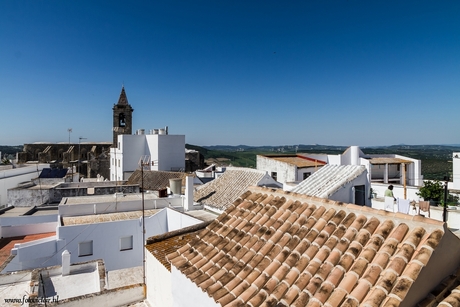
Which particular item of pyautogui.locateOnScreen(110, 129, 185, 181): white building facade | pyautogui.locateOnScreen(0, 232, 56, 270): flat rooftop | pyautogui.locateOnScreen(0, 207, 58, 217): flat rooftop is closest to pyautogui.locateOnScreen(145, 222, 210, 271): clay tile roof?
pyautogui.locateOnScreen(0, 232, 56, 270): flat rooftop

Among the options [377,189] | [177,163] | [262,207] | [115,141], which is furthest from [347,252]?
[115,141]

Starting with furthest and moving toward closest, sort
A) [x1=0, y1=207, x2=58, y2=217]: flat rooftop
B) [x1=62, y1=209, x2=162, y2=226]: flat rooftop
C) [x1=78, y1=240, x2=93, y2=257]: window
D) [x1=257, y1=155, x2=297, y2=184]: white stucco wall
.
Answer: [x1=257, y1=155, x2=297, y2=184]: white stucco wall
[x1=0, y1=207, x2=58, y2=217]: flat rooftop
[x1=62, y1=209, x2=162, y2=226]: flat rooftop
[x1=78, y1=240, x2=93, y2=257]: window

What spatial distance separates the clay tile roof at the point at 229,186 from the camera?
46.7 ft

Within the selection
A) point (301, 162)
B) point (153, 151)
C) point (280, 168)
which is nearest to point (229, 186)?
point (280, 168)

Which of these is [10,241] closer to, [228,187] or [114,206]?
[114,206]

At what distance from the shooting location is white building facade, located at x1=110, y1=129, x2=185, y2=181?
3062 centimetres

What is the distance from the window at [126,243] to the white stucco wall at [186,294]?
30.8 ft

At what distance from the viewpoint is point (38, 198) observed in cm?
1805

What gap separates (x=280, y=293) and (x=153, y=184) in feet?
68.8

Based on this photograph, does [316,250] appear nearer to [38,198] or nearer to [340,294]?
[340,294]

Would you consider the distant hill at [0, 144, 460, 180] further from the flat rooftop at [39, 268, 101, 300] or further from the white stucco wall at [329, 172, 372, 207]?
the flat rooftop at [39, 268, 101, 300]

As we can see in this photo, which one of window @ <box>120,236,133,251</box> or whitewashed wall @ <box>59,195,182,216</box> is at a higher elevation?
whitewashed wall @ <box>59,195,182,216</box>

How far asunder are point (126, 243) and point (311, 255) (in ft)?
36.4

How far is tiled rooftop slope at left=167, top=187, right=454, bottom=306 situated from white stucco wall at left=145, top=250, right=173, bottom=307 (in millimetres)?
1818
